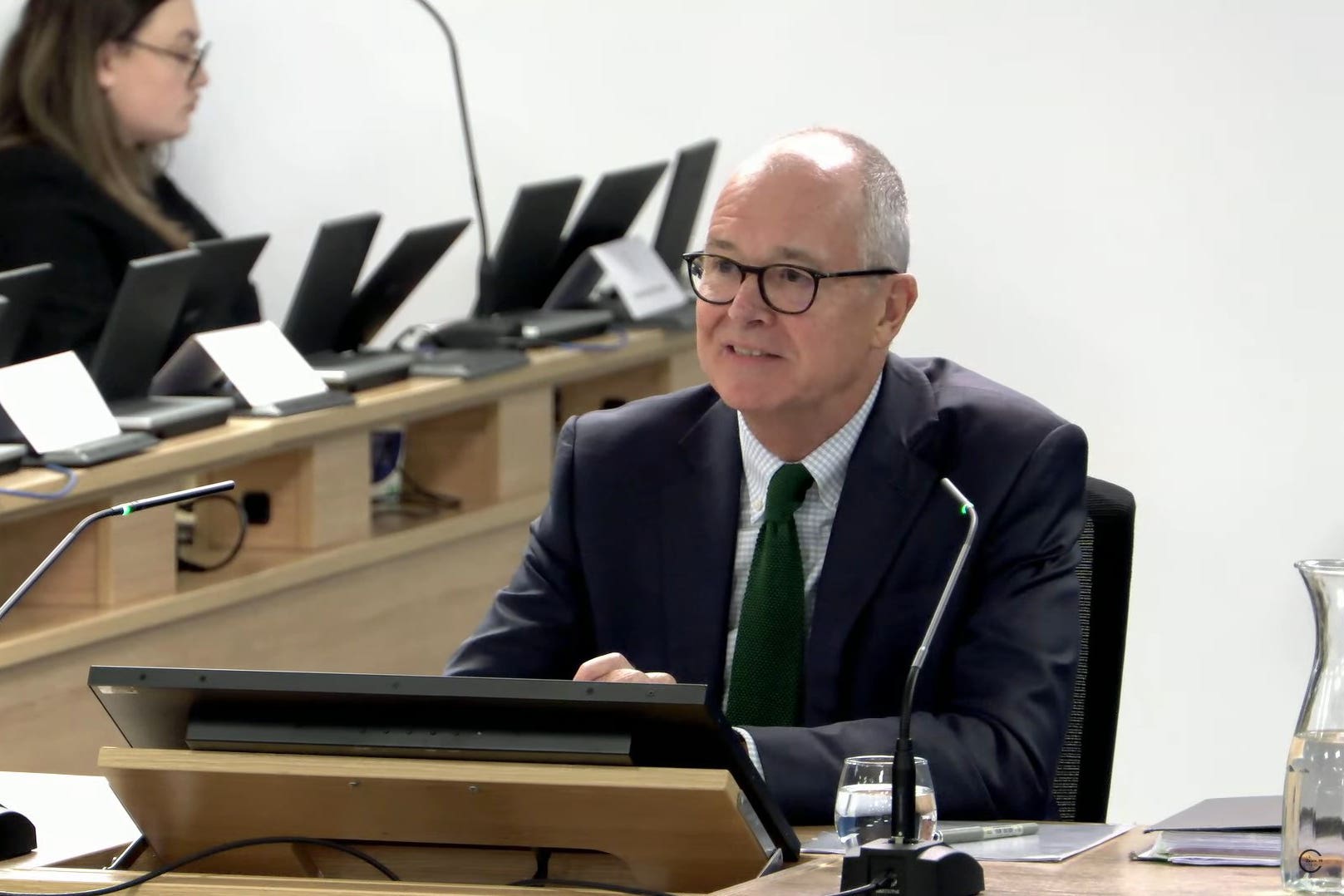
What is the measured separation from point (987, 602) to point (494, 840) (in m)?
0.68

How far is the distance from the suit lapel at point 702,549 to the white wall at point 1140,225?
7.54 feet

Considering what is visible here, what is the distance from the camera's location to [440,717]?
1564 millimetres

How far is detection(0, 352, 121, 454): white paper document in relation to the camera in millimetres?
3031

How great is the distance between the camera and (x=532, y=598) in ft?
7.40

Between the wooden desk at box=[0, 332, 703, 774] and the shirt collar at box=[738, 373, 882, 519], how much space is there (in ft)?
3.87

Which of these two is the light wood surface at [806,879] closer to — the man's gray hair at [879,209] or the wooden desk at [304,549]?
the man's gray hair at [879,209]

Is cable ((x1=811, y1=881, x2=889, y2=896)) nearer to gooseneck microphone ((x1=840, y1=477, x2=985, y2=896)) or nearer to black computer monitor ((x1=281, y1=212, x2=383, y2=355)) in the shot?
Result: gooseneck microphone ((x1=840, y1=477, x2=985, y2=896))

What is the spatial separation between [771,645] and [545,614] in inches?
10.6

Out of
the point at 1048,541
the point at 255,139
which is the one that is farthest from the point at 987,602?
the point at 255,139

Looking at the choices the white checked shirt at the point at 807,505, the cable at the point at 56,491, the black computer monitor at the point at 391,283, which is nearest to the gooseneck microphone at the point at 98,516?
the white checked shirt at the point at 807,505

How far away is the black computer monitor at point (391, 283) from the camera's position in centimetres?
395

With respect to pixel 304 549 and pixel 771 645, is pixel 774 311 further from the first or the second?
pixel 304 549

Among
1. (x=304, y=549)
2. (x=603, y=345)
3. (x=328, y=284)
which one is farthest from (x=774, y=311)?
(x=603, y=345)

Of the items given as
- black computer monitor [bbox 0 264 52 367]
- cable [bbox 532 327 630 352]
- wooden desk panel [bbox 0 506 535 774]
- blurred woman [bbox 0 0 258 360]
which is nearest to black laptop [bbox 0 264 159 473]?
black computer monitor [bbox 0 264 52 367]
